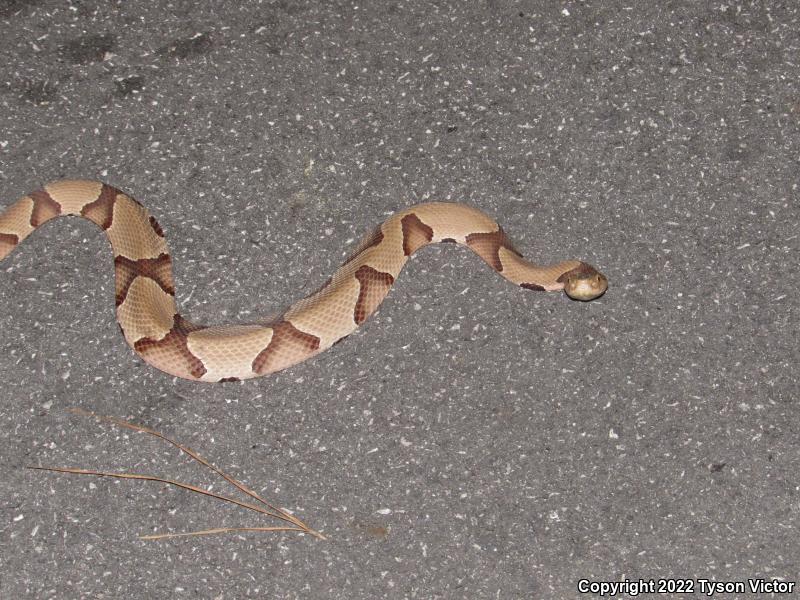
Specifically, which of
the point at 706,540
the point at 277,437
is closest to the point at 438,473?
the point at 277,437

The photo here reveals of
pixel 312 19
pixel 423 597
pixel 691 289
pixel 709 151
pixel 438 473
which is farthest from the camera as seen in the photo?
pixel 312 19

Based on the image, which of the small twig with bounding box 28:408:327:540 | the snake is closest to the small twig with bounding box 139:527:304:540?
the small twig with bounding box 28:408:327:540

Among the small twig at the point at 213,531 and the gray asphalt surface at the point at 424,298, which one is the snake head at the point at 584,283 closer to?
the gray asphalt surface at the point at 424,298

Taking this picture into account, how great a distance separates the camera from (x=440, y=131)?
462 cm

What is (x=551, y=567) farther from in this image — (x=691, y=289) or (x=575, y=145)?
(x=575, y=145)

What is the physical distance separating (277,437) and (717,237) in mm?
2535

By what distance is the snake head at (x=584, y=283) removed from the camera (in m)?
4.02

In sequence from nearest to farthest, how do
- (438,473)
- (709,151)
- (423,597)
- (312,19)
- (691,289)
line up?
(423,597)
(438,473)
(691,289)
(709,151)
(312,19)

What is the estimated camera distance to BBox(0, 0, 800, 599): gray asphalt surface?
365 centimetres

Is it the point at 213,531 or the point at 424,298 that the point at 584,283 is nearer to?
the point at 424,298

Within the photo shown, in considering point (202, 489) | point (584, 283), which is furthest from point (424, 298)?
point (202, 489)

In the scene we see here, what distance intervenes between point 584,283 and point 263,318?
1635 mm

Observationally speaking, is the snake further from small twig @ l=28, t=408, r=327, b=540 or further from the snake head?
small twig @ l=28, t=408, r=327, b=540

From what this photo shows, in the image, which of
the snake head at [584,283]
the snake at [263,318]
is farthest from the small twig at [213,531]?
the snake head at [584,283]
